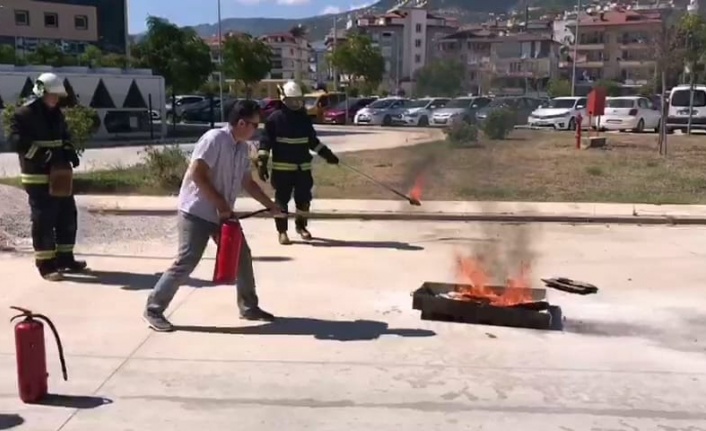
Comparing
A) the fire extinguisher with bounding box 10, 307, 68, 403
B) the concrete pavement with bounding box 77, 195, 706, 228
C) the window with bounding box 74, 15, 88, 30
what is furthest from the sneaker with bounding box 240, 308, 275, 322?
the window with bounding box 74, 15, 88, 30

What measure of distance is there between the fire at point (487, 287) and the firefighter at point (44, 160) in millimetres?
3648

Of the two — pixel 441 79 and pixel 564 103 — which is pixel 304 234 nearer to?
pixel 441 79

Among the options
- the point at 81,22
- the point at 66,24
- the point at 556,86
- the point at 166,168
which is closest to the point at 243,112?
the point at 166,168

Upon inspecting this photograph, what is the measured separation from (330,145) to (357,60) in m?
24.7

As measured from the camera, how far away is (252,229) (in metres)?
10.9

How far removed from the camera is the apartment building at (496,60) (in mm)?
6512

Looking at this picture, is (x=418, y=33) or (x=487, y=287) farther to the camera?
(x=418, y=33)

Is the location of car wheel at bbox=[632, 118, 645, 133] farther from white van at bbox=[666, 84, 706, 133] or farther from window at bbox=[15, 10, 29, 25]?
window at bbox=[15, 10, 29, 25]

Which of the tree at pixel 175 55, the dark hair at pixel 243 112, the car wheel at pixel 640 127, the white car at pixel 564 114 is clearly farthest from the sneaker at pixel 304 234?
the tree at pixel 175 55

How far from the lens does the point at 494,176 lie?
14.3 meters

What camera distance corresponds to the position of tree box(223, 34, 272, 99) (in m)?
42.3

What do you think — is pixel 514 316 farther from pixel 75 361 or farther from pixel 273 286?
pixel 75 361

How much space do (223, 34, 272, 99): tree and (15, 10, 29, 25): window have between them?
15.1 m

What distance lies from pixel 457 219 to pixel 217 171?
20.3ft
